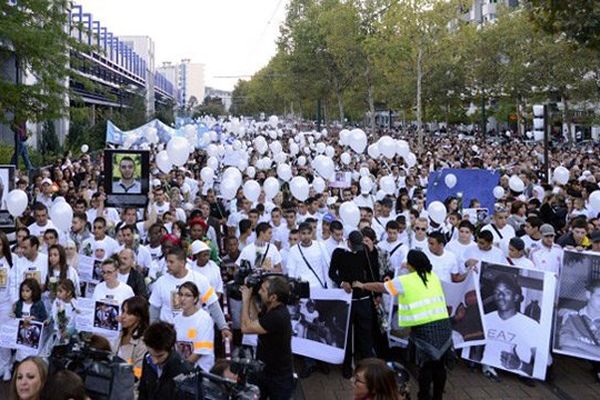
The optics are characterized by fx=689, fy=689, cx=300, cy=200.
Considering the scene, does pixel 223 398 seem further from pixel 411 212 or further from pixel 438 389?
pixel 411 212

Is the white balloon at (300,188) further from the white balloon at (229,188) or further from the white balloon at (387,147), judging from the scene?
the white balloon at (387,147)

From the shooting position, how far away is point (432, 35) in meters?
29.2

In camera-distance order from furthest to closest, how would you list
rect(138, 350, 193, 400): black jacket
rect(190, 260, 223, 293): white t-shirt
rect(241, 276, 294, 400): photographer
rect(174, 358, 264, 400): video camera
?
rect(190, 260, 223, 293): white t-shirt
rect(241, 276, 294, 400): photographer
rect(138, 350, 193, 400): black jacket
rect(174, 358, 264, 400): video camera

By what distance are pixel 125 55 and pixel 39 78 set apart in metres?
64.8

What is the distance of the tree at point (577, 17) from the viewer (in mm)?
11266

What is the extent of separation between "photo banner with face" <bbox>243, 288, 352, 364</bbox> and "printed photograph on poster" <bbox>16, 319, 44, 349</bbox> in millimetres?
2006

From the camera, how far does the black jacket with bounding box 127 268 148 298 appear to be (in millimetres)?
6746

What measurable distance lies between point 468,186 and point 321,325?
7.12 metres

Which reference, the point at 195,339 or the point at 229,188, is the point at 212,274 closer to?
the point at 195,339

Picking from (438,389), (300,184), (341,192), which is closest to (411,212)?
(300,184)

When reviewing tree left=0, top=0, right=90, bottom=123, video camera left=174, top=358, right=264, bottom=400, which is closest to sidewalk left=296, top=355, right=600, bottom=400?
video camera left=174, top=358, right=264, bottom=400

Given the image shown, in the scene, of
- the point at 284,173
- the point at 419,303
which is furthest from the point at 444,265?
the point at 284,173

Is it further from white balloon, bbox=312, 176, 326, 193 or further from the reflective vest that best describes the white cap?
white balloon, bbox=312, 176, 326, 193

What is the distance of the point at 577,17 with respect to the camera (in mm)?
11328
